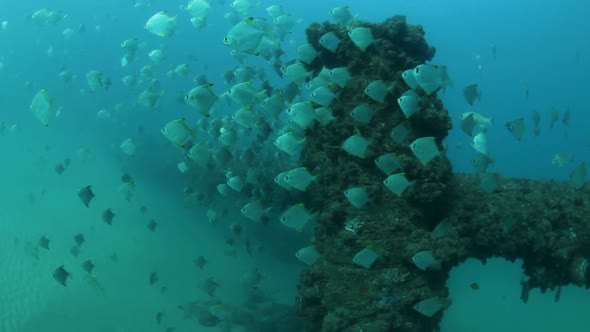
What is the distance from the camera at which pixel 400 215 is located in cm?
696

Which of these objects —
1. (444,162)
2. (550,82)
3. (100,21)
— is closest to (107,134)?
(444,162)

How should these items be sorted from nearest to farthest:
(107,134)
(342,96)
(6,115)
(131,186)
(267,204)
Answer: (342,96), (267,204), (131,186), (107,134), (6,115)

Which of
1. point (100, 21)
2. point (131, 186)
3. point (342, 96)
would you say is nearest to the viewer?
point (342, 96)

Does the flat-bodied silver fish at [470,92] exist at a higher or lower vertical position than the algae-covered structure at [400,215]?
higher

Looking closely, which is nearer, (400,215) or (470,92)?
(400,215)

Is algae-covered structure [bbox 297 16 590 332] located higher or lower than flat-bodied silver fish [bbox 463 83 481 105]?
lower

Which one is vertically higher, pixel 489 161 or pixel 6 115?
pixel 489 161

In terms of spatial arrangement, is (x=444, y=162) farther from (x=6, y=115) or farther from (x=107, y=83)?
(x=6, y=115)

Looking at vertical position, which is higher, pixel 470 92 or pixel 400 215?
pixel 470 92

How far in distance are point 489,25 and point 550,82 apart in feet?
50.5

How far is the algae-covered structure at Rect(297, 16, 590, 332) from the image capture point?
6.43 metres

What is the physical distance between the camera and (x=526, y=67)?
7669cm

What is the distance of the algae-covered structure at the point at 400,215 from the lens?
643 centimetres

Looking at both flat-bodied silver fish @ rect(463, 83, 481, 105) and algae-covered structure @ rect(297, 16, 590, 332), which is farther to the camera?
flat-bodied silver fish @ rect(463, 83, 481, 105)
